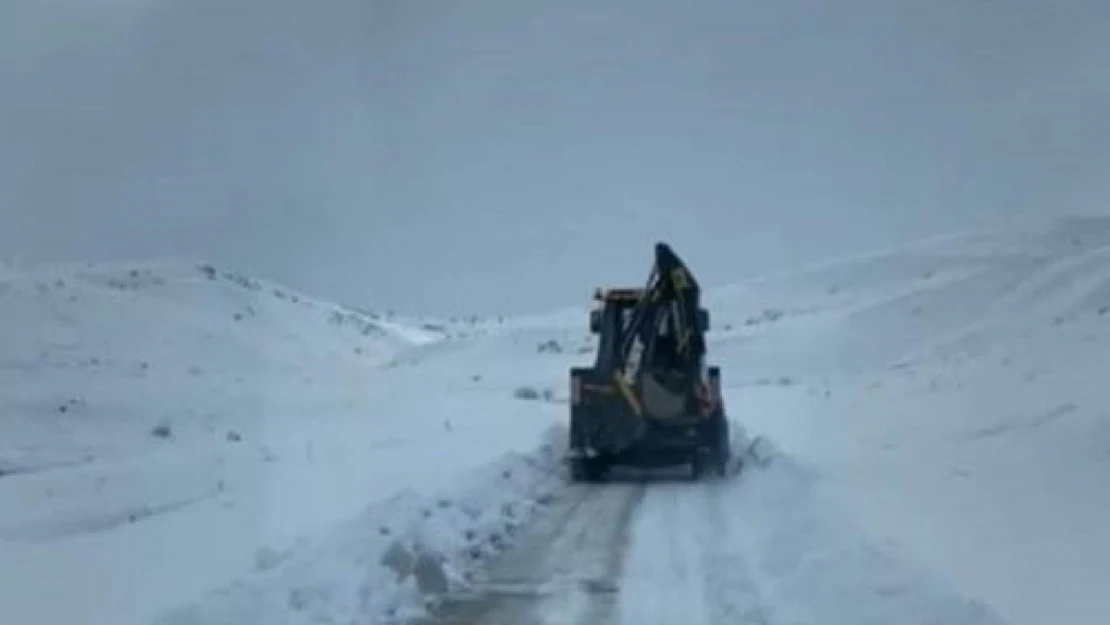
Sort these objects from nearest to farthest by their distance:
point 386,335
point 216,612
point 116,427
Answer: point 216,612
point 116,427
point 386,335

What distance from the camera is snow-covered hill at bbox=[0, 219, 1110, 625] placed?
1256 centimetres

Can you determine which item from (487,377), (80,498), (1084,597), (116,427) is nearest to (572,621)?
(1084,597)

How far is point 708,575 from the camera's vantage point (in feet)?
47.1

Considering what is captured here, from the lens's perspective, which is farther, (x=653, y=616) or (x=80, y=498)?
(x=80, y=498)

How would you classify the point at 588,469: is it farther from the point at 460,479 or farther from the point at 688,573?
the point at 688,573

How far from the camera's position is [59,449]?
108 ft

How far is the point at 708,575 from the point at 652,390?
13085 millimetres

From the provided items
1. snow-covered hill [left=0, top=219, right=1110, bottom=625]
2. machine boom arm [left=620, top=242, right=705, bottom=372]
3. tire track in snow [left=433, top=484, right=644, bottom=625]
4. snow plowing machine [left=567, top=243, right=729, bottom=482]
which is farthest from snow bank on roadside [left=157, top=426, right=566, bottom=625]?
machine boom arm [left=620, top=242, right=705, bottom=372]

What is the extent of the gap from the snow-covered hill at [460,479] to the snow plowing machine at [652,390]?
1.23 meters

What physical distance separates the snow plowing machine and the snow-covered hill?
123 centimetres

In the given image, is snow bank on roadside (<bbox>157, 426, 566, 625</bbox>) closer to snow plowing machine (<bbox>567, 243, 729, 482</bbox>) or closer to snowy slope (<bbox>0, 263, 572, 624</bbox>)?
snowy slope (<bbox>0, 263, 572, 624</bbox>)

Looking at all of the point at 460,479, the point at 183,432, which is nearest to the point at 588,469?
the point at 460,479

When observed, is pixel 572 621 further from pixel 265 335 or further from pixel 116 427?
pixel 265 335

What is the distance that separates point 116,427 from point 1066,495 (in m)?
25.1
